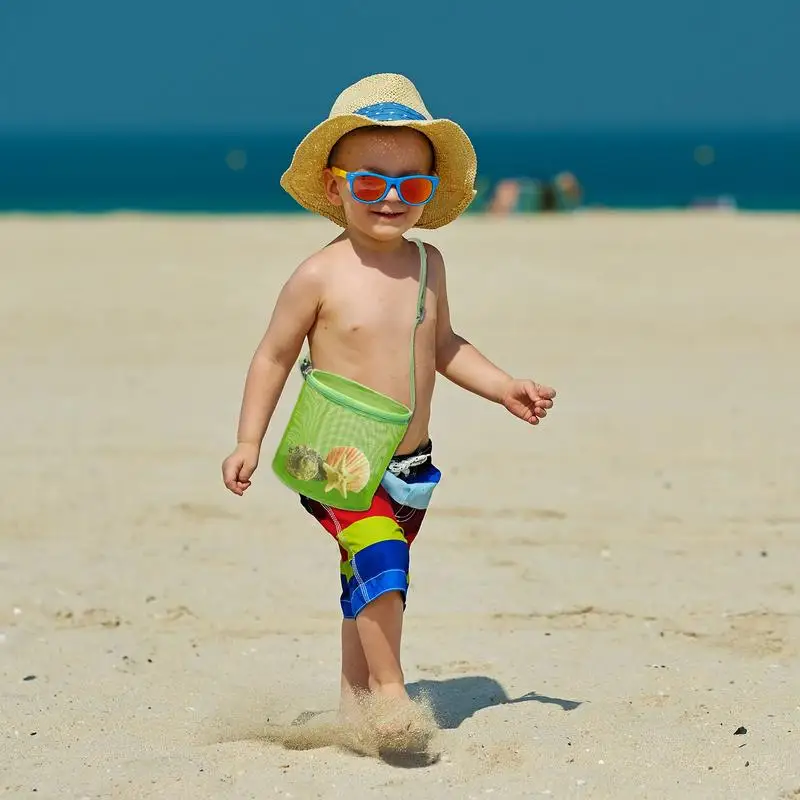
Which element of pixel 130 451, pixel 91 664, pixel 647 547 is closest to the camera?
pixel 91 664

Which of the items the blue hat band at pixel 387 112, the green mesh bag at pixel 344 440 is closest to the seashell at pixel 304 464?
the green mesh bag at pixel 344 440

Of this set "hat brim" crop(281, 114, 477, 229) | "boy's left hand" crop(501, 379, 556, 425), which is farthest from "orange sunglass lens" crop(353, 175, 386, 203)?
"boy's left hand" crop(501, 379, 556, 425)

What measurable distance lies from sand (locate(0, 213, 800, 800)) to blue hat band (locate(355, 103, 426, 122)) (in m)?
1.46

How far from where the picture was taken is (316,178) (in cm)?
349

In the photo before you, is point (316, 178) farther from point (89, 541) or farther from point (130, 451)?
point (130, 451)

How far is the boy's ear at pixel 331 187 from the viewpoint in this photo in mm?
3457

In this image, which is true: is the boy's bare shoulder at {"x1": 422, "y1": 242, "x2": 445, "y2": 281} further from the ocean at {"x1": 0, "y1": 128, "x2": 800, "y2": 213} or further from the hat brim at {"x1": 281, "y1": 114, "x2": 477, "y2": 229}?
the ocean at {"x1": 0, "y1": 128, "x2": 800, "y2": 213}

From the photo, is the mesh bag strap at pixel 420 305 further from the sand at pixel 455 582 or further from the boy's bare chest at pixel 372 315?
the sand at pixel 455 582

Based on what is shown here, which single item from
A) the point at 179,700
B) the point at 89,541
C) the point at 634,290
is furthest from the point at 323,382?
the point at 634,290

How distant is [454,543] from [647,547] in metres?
0.70

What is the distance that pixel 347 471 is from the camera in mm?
3295

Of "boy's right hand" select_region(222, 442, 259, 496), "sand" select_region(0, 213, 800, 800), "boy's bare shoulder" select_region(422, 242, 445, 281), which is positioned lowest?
"sand" select_region(0, 213, 800, 800)

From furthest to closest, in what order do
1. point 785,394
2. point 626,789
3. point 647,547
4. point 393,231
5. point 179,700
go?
point 785,394 → point 647,547 → point 179,700 → point 393,231 → point 626,789

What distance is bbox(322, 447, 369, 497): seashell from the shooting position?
3.29 meters
